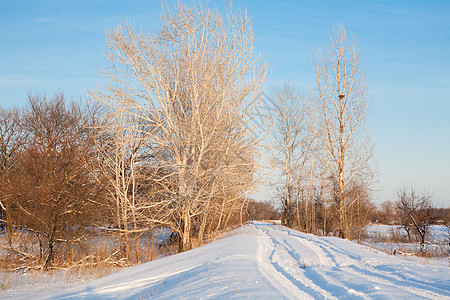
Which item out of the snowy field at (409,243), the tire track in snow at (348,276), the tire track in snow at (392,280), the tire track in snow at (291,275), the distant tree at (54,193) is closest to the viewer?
the tire track in snow at (392,280)

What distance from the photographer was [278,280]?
5480 millimetres

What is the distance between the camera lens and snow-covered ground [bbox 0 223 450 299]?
4.61m

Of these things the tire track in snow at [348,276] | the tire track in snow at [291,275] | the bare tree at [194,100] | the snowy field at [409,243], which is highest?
the bare tree at [194,100]

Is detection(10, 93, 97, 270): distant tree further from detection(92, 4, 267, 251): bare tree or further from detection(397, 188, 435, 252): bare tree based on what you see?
detection(397, 188, 435, 252): bare tree

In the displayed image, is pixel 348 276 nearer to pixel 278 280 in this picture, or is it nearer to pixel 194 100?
pixel 278 280

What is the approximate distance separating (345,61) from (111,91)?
11.9 m

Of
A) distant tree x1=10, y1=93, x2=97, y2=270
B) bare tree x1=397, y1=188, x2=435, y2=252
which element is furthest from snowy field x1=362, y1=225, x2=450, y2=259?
distant tree x1=10, y1=93, x2=97, y2=270

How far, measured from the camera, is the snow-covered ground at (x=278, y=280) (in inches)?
181

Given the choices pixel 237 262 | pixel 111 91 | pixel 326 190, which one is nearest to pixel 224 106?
pixel 111 91

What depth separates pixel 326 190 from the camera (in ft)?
79.8

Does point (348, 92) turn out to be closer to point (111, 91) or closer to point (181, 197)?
point (181, 197)

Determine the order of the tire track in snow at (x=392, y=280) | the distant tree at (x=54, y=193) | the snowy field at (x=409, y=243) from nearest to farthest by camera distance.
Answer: the tire track in snow at (x=392, y=280) → the distant tree at (x=54, y=193) → the snowy field at (x=409, y=243)

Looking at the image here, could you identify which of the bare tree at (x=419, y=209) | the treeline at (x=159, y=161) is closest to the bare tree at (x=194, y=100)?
the treeline at (x=159, y=161)

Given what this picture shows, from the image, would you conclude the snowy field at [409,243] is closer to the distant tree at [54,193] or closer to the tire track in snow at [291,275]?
the tire track in snow at [291,275]
